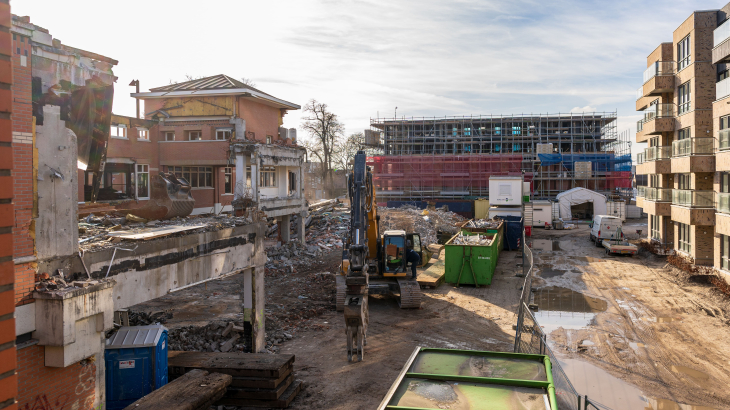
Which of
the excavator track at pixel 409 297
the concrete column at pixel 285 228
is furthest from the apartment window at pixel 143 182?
the excavator track at pixel 409 297

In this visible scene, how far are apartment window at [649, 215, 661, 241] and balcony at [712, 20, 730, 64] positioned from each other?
42.1 ft

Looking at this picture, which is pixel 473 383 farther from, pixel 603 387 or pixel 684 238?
pixel 684 238

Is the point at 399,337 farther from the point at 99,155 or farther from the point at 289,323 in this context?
the point at 99,155

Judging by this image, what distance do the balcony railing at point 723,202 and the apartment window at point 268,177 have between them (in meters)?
21.7

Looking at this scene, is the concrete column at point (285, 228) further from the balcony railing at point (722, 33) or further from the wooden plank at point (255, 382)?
the balcony railing at point (722, 33)

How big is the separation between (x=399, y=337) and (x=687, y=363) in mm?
7495

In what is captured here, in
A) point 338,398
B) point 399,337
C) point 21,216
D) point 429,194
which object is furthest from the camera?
point 429,194

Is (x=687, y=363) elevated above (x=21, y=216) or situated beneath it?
situated beneath

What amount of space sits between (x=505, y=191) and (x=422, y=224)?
6615 mm

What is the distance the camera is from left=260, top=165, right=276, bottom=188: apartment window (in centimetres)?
2772

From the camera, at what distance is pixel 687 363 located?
12.5 m

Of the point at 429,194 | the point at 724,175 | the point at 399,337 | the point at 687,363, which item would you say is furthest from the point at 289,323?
the point at 429,194

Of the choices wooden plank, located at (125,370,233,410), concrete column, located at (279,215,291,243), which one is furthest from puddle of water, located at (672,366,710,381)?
concrete column, located at (279,215,291,243)

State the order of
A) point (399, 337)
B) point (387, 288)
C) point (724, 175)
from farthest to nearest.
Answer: point (724, 175), point (387, 288), point (399, 337)
